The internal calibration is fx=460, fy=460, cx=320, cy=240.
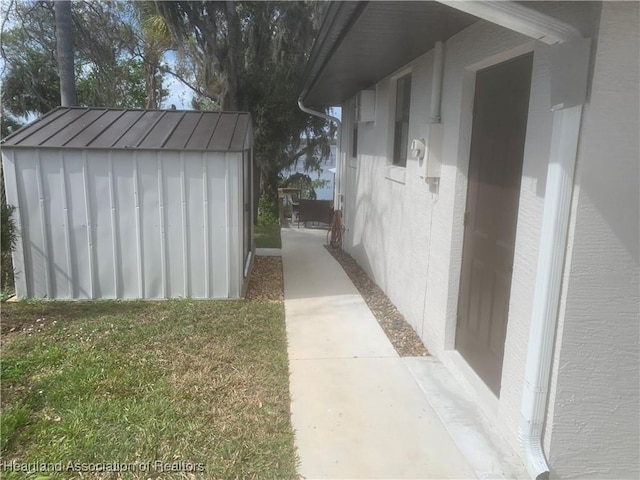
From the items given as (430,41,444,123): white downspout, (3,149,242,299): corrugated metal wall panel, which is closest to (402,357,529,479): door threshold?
(430,41,444,123): white downspout

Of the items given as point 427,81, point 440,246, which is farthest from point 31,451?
point 427,81

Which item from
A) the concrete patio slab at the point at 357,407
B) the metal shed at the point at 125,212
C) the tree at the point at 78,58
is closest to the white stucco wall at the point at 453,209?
the concrete patio slab at the point at 357,407

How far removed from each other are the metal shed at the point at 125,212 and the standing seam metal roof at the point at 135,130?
0.02 meters

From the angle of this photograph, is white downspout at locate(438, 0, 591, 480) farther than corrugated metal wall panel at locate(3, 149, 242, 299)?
No

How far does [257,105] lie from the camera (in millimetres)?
12086

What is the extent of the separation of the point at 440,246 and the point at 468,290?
50 centimetres

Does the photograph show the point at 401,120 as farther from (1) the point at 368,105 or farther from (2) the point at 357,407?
(2) the point at 357,407

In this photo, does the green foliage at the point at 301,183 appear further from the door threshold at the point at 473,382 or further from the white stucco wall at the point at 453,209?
the door threshold at the point at 473,382

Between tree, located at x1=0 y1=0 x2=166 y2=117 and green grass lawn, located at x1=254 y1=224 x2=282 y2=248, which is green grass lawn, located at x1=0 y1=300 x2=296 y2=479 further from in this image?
tree, located at x1=0 y1=0 x2=166 y2=117

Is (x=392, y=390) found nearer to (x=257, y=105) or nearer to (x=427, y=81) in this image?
(x=427, y=81)

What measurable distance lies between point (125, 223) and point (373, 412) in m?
3.78

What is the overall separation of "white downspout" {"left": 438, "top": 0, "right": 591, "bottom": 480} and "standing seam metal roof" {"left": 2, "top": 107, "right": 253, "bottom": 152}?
12.0ft

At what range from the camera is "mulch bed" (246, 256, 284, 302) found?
19.6 feet

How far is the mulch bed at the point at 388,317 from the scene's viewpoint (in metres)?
4.32
